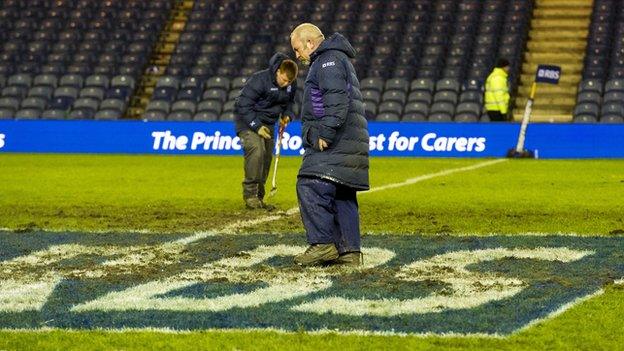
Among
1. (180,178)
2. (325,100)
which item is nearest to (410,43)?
(180,178)

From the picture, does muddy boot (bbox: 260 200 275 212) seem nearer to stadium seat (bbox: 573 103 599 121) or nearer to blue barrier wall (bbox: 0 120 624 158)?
blue barrier wall (bbox: 0 120 624 158)

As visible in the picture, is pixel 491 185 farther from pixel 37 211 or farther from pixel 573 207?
pixel 37 211

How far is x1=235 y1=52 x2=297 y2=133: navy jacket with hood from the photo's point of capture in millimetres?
14680

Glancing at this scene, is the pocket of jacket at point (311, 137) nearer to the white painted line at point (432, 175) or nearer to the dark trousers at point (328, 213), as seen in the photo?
the dark trousers at point (328, 213)

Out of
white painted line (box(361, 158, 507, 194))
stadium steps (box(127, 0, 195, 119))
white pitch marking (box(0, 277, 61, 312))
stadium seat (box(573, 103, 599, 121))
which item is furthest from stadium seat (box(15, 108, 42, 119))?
white pitch marking (box(0, 277, 61, 312))

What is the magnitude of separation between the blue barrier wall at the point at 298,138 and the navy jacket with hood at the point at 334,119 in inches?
633

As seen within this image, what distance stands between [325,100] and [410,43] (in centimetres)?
2288

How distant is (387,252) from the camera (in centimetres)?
1041

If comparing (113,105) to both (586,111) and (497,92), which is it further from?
(586,111)

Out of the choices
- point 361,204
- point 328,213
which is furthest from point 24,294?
point 361,204

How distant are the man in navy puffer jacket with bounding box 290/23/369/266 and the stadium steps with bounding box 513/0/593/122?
2036 centimetres

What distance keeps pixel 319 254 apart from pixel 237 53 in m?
23.7

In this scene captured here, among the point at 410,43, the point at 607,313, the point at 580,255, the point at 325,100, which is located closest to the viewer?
the point at 607,313

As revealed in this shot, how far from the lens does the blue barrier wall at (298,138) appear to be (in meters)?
25.0
